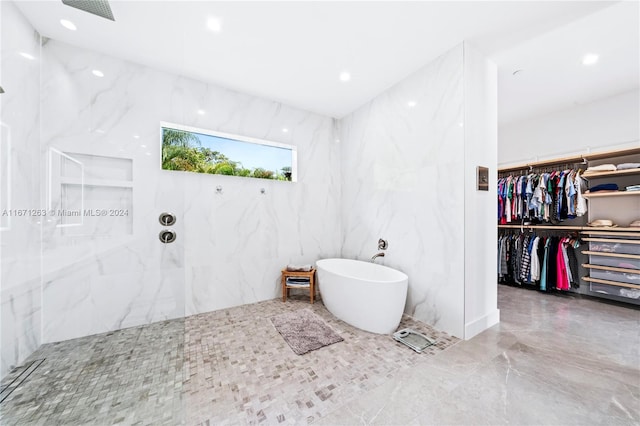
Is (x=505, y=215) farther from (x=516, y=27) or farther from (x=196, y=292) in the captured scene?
(x=196, y=292)

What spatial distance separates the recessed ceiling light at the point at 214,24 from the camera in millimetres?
1788

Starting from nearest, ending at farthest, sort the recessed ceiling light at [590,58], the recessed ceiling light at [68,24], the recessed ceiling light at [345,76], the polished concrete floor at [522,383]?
the polished concrete floor at [522,383]
the recessed ceiling light at [68,24]
the recessed ceiling light at [590,58]
the recessed ceiling light at [345,76]

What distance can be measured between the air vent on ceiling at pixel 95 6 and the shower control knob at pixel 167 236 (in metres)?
1.75

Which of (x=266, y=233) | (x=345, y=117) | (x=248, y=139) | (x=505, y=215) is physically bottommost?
(x=266, y=233)

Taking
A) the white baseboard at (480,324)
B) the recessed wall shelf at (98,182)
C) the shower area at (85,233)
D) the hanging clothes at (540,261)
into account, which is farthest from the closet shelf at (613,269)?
the recessed wall shelf at (98,182)

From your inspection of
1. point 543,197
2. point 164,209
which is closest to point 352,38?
point 164,209

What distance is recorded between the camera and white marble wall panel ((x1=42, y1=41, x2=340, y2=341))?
191cm

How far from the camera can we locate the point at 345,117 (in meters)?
3.49

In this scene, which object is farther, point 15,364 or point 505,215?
point 505,215

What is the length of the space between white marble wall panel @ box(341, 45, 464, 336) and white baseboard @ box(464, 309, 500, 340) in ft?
0.23

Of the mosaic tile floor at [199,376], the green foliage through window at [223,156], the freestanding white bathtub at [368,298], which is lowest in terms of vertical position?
the mosaic tile floor at [199,376]

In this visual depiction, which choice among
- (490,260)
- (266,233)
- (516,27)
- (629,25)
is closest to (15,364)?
(266,233)

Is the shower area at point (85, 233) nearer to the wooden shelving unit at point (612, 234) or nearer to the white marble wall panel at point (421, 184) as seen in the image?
the white marble wall panel at point (421, 184)

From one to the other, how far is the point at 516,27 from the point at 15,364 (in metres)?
4.34
